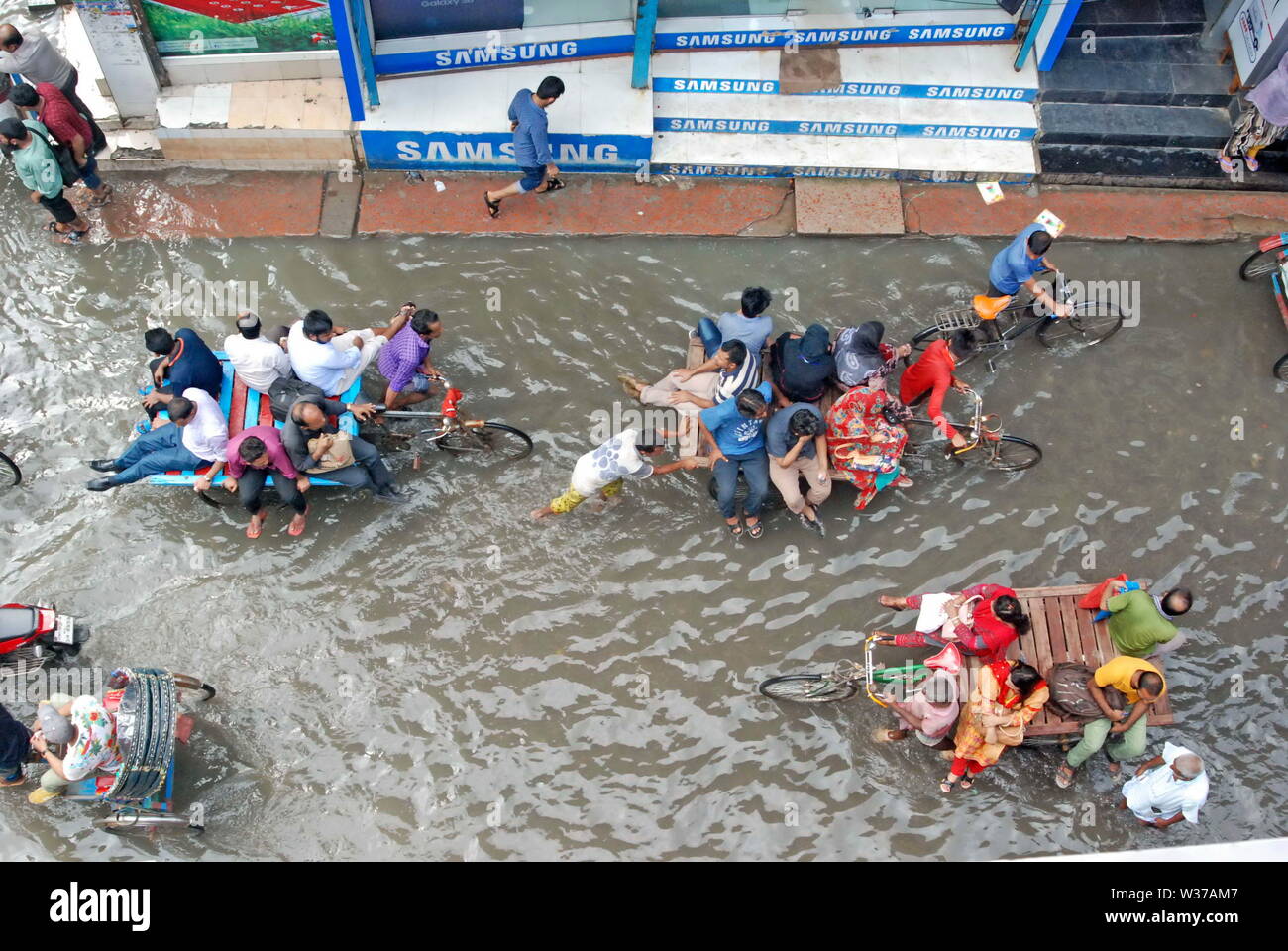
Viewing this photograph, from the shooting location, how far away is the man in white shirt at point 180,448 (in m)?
8.26

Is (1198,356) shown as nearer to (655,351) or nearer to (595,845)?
(655,351)

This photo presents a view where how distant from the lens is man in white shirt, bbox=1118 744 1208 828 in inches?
289

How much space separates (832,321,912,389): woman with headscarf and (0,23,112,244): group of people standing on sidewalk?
7282mm

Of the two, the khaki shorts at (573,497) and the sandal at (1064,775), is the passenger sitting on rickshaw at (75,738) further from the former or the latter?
the sandal at (1064,775)

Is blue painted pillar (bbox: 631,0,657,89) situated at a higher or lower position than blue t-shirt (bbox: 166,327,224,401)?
higher

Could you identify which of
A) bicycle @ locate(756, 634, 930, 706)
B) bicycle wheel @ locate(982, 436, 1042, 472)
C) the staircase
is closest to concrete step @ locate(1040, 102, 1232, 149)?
the staircase

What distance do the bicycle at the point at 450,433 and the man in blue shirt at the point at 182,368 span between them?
4.55 feet

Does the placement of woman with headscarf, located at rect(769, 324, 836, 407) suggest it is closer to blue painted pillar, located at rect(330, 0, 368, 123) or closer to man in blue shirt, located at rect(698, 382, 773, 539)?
man in blue shirt, located at rect(698, 382, 773, 539)

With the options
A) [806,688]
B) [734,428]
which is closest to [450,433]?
[734,428]

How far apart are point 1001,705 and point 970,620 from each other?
75 cm

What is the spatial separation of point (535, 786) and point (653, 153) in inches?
253

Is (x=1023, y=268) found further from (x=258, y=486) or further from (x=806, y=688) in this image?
(x=258, y=486)

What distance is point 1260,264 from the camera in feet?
33.9
